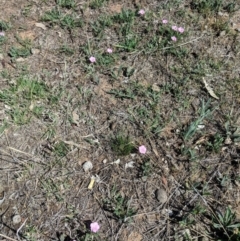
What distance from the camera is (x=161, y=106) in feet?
9.52

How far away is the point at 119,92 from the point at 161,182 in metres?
0.82

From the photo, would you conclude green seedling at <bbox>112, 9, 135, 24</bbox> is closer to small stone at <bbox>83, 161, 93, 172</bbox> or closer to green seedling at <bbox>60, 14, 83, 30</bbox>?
green seedling at <bbox>60, 14, 83, 30</bbox>

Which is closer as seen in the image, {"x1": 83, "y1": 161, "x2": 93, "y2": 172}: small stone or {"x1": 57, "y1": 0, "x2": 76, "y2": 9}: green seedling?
{"x1": 83, "y1": 161, "x2": 93, "y2": 172}: small stone

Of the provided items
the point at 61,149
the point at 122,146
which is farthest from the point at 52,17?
the point at 122,146

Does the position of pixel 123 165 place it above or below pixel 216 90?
below

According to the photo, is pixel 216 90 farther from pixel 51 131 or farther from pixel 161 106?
pixel 51 131

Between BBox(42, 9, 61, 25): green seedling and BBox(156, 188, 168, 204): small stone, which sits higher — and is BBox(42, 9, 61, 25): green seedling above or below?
above

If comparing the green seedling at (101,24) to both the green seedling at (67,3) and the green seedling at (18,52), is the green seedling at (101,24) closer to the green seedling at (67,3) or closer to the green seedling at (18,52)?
the green seedling at (67,3)

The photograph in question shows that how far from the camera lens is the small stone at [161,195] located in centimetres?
242

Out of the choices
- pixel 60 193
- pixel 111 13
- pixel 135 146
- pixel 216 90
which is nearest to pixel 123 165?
pixel 135 146

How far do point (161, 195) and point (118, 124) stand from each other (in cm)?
63

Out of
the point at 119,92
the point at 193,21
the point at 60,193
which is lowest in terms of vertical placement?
the point at 60,193

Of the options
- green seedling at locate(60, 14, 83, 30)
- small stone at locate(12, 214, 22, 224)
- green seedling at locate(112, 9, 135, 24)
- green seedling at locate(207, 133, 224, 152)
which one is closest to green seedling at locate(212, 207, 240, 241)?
green seedling at locate(207, 133, 224, 152)

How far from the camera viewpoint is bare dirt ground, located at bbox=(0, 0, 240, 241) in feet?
7.73
